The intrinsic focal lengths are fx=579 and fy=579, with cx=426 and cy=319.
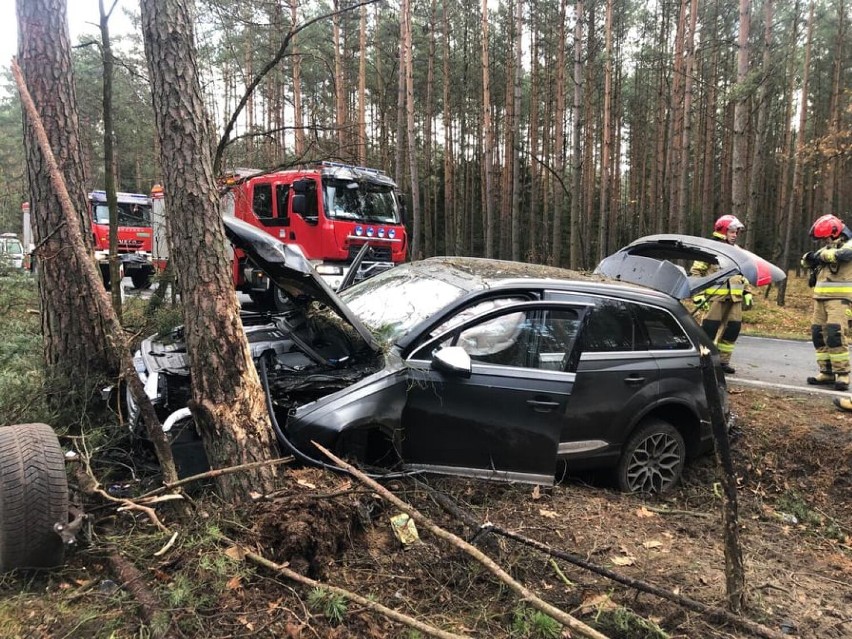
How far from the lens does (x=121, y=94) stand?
14.5 m

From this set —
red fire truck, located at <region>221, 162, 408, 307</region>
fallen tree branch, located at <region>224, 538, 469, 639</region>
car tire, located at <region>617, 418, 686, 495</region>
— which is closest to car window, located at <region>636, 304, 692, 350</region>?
car tire, located at <region>617, 418, 686, 495</region>

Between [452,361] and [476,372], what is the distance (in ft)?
0.96

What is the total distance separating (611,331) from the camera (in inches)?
162

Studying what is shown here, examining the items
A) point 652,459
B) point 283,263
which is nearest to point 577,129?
point 652,459

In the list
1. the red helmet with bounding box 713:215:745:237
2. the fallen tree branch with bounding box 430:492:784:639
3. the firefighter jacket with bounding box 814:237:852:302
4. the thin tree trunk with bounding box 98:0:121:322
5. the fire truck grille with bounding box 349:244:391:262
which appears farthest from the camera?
the fire truck grille with bounding box 349:244:391:262

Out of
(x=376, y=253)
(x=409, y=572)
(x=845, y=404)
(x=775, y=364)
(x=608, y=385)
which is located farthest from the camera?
(x=376, y=253)

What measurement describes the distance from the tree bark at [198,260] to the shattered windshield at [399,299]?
1025 mm

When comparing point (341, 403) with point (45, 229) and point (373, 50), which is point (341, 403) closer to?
point (45, 229)

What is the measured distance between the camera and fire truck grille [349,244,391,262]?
37.8 feet

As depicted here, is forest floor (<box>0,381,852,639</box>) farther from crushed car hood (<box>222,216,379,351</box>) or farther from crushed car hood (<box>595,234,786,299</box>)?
crushed car hood (<box>595,234,786,299</box>)

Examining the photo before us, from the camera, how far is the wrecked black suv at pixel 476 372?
11.4ft

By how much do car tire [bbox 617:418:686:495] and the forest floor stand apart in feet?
1.04

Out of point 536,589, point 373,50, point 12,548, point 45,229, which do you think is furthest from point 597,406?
point 373,50

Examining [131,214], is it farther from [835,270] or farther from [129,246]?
[835,270]
